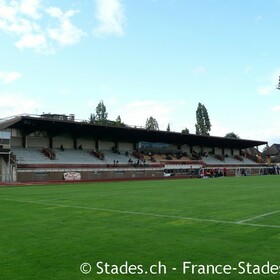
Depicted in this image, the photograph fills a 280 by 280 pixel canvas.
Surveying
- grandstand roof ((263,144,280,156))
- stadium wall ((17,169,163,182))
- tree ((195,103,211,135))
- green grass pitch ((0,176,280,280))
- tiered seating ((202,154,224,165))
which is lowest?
green grass pitch ((0,176,280,280))

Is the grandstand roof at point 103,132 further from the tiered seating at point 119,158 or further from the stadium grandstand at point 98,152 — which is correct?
the tiered seating at point 119,158

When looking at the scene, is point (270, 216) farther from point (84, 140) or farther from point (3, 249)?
point (84, 140)

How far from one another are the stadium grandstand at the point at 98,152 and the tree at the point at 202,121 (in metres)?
35.9

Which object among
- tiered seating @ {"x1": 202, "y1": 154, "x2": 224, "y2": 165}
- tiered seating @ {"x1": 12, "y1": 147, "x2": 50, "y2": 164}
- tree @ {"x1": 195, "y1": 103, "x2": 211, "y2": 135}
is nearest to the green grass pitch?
tiered seating @ {"x1": 12, "y1": 147, "x2": 50, "y2": 164}

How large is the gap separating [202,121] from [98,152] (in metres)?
68.7

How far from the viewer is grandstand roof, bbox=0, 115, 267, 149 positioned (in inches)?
2055

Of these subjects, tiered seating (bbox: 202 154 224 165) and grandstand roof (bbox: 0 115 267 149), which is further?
tiered seating (bbox: 202 154 224 165)

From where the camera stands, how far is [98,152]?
62.7 m

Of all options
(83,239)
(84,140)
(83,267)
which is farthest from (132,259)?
(84,140)

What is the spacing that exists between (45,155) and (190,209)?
4325 cm

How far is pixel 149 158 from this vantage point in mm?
70250

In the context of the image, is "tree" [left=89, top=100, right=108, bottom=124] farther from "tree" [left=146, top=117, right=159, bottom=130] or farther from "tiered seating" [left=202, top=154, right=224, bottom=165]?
"tiered seating" [left=202, top=154, right=224, bottom=165]

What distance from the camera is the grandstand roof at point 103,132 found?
5220 cm

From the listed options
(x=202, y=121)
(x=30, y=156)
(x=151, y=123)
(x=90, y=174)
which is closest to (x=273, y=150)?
(x=202, y=121)
